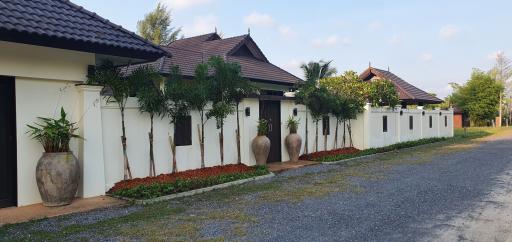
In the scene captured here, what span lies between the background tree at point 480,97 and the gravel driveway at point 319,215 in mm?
40758

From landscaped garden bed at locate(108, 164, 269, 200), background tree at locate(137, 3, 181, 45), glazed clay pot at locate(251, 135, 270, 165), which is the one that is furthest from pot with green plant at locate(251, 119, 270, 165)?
background tree at locate(137, 3, 181, 45)

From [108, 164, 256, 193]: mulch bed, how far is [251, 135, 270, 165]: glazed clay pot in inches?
44.9

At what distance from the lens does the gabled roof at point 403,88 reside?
2552 centimetres

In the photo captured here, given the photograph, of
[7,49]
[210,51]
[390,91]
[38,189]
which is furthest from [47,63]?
[390,91]

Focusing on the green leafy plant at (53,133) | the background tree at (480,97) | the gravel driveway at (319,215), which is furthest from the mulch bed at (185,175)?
the background tree at (480,97)

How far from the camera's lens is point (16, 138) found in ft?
22.9

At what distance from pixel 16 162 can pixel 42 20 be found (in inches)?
94.5

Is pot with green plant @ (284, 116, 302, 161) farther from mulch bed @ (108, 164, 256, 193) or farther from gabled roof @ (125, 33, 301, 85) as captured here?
gabled roof @ (125, 33, 301, 85)

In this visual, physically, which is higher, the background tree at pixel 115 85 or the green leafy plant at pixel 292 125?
the background tree at pixel 115 85

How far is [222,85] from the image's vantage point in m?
10.1

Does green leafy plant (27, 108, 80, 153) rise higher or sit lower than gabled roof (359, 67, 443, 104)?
lower

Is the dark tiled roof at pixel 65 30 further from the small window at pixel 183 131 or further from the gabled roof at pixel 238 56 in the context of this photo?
the gabled roof at pixel 238 56

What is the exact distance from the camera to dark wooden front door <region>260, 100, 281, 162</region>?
42.1 ft

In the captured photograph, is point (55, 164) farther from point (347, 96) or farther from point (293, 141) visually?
point (347, 96)
